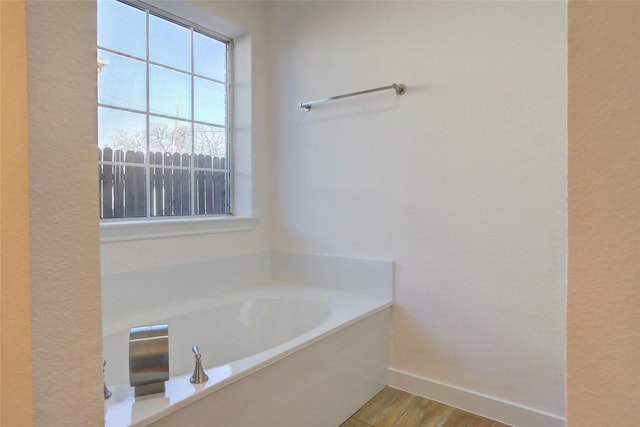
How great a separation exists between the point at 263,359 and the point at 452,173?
123 cm

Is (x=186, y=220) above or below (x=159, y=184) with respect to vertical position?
below

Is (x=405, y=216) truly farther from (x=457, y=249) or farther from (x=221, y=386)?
(x=221, y=386)

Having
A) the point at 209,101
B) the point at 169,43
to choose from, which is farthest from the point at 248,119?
the point at 169,43

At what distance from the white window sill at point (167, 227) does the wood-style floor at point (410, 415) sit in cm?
126

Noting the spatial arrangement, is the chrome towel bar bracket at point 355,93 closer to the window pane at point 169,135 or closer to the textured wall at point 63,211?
the window pane at point 169,135

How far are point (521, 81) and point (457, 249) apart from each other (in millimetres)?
812

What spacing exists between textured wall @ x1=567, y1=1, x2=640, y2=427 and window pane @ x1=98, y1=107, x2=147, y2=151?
6.49 feet

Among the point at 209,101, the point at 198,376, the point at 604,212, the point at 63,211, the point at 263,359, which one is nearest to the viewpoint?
the point at 604,212

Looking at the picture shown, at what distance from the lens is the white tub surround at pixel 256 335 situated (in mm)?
1168

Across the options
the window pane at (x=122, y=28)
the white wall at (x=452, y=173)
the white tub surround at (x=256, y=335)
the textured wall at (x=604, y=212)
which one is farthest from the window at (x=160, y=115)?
the textured wall at (x=604, y=212)

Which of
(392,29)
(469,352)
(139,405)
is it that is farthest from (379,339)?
(392,29)

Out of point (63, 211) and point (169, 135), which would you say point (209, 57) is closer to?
point (169, 135)

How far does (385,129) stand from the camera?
203 cm

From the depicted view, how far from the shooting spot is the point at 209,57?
238cm
